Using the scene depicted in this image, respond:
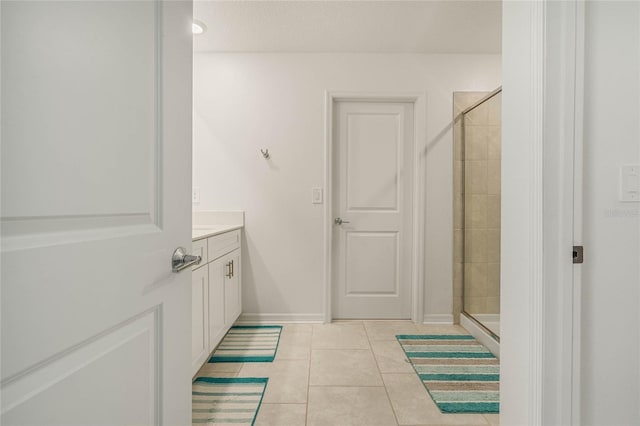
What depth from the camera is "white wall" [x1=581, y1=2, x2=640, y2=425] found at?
99 centimetres

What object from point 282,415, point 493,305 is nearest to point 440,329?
point 493,305

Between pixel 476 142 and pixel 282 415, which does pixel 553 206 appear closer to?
pixel 282 415

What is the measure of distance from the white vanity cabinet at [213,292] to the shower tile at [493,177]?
1944mm

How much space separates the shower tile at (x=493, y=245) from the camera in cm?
234

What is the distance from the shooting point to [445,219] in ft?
9.68

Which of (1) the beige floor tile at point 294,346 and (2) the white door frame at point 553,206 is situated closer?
(2) the white door frame at point 553,206

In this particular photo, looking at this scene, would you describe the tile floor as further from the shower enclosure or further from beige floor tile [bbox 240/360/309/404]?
the shower enclosure

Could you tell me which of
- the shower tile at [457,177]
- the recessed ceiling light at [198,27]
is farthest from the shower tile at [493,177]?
the recessed ceiling light at [198,27]

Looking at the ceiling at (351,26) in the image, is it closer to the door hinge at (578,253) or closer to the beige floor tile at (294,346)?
the door hinge at (578,253)

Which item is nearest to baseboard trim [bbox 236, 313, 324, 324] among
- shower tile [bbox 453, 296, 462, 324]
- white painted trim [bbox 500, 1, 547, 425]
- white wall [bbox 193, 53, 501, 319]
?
white wall [bbox 193, 53, 501, 319]

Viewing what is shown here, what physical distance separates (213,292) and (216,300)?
0.30 ft

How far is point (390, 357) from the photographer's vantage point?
2297mm

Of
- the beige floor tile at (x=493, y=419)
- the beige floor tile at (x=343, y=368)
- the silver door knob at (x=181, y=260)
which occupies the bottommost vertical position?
the beige floor tile at (x=493, y=419)

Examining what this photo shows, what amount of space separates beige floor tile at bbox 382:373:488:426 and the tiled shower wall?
90 cm
